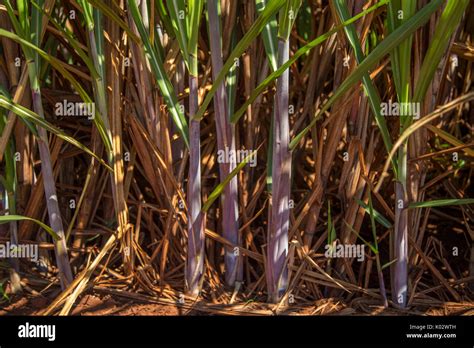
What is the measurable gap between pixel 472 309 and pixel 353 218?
0.29 m

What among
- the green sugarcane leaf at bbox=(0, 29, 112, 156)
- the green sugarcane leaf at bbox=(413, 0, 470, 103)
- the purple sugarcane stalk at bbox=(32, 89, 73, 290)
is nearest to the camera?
the green sugarcane leaf at bbox=(413, 0, 470, 103)

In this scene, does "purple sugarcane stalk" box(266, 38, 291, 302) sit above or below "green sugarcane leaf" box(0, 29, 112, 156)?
below

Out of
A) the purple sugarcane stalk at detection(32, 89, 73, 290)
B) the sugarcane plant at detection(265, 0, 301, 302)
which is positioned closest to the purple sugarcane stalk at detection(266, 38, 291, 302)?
the sugarcane plant at detection(265, 0, 301, 302)

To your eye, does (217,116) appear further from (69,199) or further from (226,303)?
(69,199)

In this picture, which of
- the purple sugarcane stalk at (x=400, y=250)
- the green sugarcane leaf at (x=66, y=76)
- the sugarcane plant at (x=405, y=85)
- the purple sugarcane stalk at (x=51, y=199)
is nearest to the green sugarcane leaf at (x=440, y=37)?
the sugarcane plant at (x=405, y=85)

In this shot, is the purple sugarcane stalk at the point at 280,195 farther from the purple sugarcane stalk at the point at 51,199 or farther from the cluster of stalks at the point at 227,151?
the purple sugarcane stalk at the point at 51,199

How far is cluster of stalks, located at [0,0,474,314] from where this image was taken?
1203 mm

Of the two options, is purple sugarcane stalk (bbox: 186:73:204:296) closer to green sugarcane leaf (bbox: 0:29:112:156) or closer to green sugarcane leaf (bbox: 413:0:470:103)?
green sugarcane leaf (bbox: 0:29:112:156)

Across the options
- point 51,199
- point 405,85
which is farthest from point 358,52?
point 51,199

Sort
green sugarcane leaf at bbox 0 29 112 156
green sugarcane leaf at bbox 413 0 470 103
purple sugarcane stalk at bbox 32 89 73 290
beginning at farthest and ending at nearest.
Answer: purple sugarcane stalk at bbox 32 89 73 290 < green sugarcane leaf at bbox 0 29 112 156 < green sugarcane leaf at bbox 413 0 470 103

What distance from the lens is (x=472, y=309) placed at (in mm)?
1300

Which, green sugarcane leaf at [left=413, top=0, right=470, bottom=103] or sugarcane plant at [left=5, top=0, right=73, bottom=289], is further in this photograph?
sugarcane plant at [left=5, top=0, right=73, bottom=289]

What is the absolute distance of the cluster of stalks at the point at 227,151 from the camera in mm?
1203
